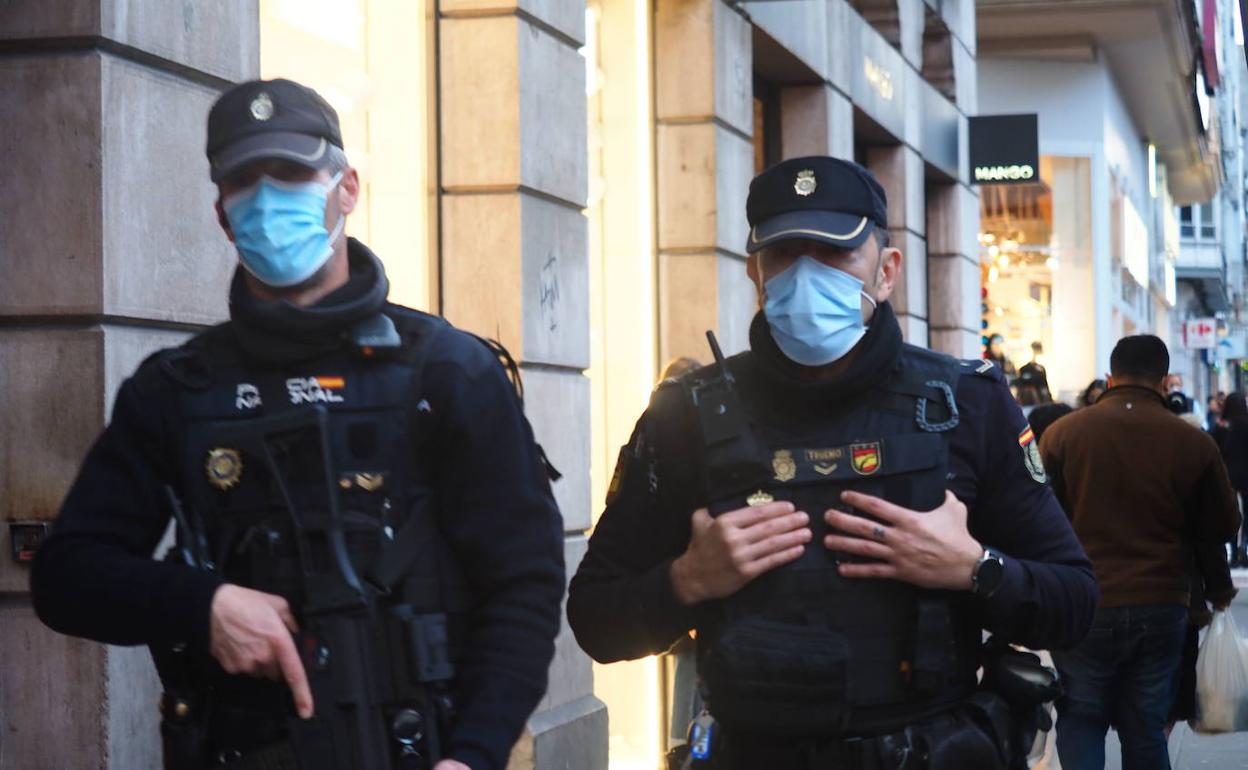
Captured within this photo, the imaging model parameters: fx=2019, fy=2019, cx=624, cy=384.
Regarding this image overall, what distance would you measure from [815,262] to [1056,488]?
3.97 m

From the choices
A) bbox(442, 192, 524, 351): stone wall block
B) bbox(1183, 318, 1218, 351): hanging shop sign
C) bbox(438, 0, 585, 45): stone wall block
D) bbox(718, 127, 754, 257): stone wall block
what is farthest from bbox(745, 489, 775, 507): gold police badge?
bbox(1183, 318, 1218, 351): hanging shop sign

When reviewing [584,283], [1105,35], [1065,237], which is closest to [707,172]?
[584,283]

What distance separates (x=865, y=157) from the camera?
1669cm

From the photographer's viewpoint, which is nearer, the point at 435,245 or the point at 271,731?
the point at 271,731

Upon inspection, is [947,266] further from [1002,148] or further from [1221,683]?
[1221,683]

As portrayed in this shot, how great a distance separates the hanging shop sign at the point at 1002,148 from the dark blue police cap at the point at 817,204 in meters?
15.7

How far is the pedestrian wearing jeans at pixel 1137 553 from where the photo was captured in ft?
23.0

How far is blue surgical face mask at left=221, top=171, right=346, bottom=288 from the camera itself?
10.2ft

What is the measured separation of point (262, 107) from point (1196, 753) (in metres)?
8.10

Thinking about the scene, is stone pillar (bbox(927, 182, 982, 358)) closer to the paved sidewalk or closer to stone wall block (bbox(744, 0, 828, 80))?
stone wall block (bbox(744, 0, 828, 80))

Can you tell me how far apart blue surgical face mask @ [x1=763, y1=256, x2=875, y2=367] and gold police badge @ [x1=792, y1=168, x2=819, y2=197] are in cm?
13

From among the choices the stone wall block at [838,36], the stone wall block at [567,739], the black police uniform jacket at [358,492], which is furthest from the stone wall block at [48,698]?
the stone wall block at [838,36]

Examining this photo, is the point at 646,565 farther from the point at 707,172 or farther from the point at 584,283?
the point at 707,172

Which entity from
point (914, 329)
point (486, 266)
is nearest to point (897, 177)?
point (914, 329)
